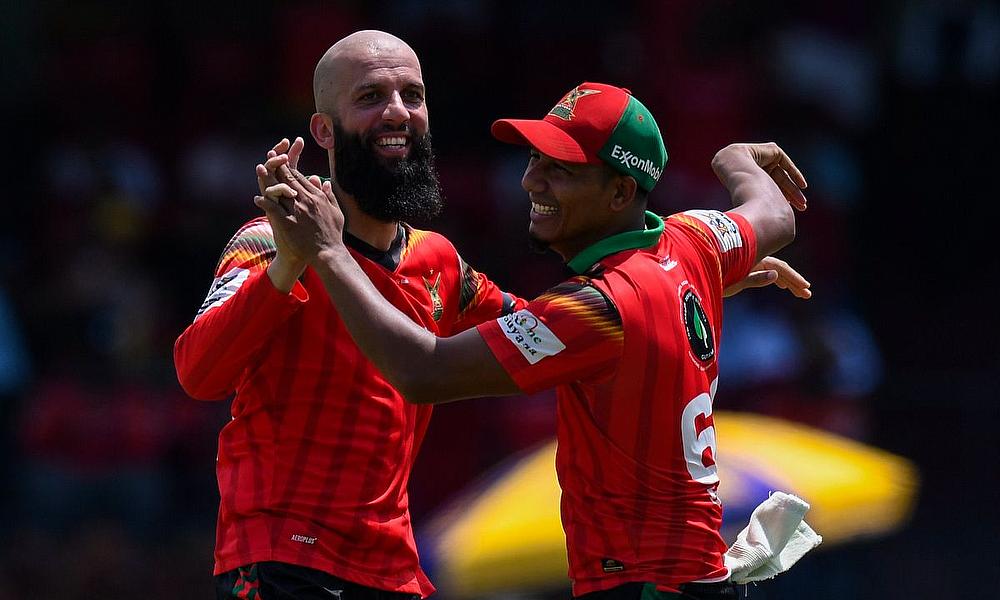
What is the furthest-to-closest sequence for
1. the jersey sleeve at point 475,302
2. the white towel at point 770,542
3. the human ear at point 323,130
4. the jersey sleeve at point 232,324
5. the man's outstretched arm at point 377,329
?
1. the jersey sleeve at point 475,302
2. the human ear at point 323,130
3. the white towel at point 770,542
4. the jersey sleeve at point 232,324
5. the man's outstretched arm at point 377,329

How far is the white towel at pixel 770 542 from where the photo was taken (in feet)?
13.8

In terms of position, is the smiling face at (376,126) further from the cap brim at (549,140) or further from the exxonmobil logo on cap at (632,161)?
the exxonmobil logo on cap at (632,161)

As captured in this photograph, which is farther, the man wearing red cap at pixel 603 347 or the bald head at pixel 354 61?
the bald head at pixel 354 61

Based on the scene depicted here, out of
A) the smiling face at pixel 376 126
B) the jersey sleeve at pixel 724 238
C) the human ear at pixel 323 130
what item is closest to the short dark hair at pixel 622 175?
the jersey sleeve at pixel 724 238

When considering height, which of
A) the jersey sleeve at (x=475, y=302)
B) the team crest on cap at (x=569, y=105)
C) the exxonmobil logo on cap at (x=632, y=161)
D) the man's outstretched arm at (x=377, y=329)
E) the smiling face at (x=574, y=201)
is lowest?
the jersey sleeve at (x=475, y=302)

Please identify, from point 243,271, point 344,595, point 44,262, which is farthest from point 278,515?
point 44,262

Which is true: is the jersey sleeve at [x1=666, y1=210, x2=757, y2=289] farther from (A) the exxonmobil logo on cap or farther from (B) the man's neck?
(B) the man's neck

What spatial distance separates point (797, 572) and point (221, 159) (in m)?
4.82

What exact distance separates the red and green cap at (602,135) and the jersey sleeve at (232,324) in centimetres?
75

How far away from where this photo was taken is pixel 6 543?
8.99 m

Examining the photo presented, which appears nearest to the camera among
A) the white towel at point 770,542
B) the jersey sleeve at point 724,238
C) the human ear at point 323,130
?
the white towel at point 770,542

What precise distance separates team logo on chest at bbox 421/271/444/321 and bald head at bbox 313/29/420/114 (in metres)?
0.56

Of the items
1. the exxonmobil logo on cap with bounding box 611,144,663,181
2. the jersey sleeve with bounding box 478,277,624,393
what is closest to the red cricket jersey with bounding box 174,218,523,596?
the jersey sleeve with bounding box 478,277,624,393

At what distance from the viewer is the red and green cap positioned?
405 cm
